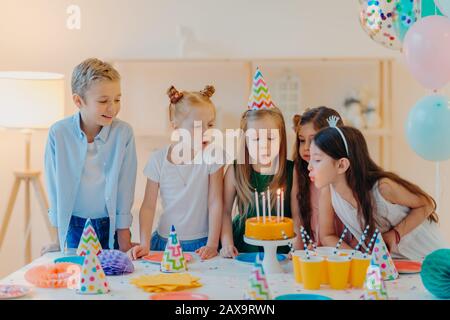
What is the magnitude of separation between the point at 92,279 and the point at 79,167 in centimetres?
63

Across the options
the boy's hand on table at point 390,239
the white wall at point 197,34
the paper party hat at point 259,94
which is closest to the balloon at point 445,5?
the paper party hat at point 259,94

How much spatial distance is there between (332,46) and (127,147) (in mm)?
2022

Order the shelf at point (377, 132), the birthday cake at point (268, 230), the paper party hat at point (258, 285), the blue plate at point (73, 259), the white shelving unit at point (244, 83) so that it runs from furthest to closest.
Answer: the white shelving unit at point (244, 83), the shelf at point (377, 132), the blue plate at point (73, 259), the birthday cake at point (268, 230), the paper party hat at point (258, 285)

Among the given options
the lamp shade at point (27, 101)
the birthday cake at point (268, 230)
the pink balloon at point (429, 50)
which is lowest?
the birthday cake at point (268, 230)

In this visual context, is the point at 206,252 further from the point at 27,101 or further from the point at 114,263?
the point at 27,101

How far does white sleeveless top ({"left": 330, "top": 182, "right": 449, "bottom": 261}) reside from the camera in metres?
1.85

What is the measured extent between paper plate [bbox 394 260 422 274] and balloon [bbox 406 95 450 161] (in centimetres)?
68

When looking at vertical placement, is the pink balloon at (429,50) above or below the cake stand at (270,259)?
above

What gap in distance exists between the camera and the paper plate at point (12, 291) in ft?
4.84

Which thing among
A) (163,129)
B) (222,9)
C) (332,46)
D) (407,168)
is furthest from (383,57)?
(163,129)

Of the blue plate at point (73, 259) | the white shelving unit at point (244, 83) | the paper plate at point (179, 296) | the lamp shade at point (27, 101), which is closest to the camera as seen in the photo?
the paper plate at point (179, 296)

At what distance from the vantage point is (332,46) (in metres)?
3.78

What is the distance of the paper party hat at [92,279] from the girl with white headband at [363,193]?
0.68 metres

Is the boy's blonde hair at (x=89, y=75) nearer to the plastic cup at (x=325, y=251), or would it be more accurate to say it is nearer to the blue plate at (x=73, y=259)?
the blue plate at (x=73, y=259)
